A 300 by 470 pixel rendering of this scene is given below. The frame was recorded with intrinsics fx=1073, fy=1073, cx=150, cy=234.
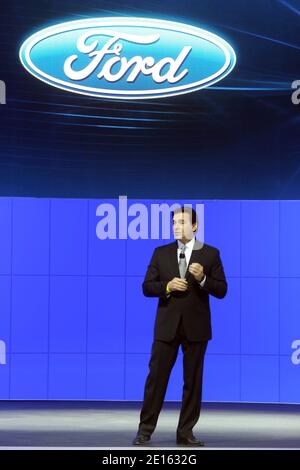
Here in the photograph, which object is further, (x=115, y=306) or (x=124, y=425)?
(x=115, y=306)

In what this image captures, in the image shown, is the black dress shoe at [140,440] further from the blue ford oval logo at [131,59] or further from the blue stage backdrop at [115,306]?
the blue ford oval logo at [131,59]

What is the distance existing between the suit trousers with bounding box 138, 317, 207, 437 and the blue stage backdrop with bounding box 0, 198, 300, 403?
3007 millimetres

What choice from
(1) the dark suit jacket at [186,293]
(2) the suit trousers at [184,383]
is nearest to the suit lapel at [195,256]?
(1) the dark suit jacket at [186,293]

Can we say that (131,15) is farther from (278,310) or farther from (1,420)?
(1,420)

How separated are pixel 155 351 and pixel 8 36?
12.8ft

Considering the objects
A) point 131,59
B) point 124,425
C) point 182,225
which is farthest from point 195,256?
point 131,59

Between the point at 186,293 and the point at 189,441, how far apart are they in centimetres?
94

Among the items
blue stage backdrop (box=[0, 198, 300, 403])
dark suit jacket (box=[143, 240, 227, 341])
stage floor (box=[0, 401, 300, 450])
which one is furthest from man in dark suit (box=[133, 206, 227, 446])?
blue stage backdrop (box=[0, 198, 300, 403])

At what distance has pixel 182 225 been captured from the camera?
688 cm

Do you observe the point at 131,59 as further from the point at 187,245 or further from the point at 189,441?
the point at 189,441

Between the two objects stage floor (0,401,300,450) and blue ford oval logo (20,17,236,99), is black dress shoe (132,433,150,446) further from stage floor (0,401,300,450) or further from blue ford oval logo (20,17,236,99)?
blue ford oval logo (20,17,236,99)

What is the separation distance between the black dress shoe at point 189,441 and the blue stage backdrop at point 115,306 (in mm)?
3058
